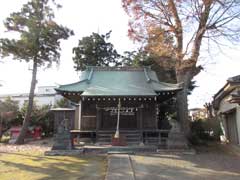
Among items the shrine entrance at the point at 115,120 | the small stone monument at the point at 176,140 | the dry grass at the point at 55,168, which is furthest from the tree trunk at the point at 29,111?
the small stone monument at the point at 176,140

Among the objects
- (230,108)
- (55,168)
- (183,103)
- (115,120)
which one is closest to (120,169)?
(55,168)

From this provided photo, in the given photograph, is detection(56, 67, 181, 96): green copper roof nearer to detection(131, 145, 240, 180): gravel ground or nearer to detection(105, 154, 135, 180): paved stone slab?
detection(131, 145, 240, 180): gravel ground

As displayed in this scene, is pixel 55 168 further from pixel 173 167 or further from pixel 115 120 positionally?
pixel 115 120

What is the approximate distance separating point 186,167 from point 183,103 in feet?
27.4

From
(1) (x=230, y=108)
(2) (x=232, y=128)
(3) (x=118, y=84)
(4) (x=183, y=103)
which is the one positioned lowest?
(2) (x=232, y=128)

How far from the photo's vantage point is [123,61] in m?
34.8

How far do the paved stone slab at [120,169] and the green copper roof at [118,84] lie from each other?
619cm

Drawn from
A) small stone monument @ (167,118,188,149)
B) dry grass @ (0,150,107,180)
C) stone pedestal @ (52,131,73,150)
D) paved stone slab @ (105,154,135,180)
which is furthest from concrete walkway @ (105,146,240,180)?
stone pedestal @ (52,131,73,150)

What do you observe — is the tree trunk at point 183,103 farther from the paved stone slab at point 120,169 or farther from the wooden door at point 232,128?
the paved stone slab at point 120,169

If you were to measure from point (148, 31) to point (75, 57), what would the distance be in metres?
18.2

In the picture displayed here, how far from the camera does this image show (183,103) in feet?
58.5

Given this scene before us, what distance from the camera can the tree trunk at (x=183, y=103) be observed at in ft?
57.2

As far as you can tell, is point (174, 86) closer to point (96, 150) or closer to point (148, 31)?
point (148, 31)

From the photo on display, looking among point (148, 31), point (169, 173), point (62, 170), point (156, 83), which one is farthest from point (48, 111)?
point (169, 173)
